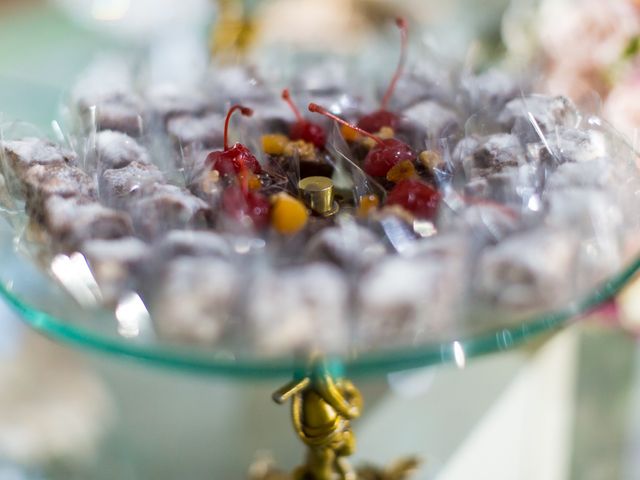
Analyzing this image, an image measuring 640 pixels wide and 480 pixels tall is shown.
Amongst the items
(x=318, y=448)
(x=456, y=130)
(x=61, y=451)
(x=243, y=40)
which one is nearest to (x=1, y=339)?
(x=61, y=451)

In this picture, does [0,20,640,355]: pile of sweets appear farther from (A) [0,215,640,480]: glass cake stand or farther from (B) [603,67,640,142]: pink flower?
(B) [603,67,640,142]: pink flower

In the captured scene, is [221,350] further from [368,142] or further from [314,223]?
[368,142]

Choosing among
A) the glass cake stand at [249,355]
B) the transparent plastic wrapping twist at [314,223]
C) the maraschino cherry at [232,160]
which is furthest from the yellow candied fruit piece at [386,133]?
the glass cake stand at [249,355]

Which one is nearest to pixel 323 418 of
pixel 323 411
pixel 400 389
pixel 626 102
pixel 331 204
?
pixel 323 411

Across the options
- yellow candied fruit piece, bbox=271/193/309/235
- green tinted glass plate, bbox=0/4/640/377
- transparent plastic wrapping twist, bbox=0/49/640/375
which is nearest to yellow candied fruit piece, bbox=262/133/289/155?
transparent plastic wrapping twist, bbox=0/49/640/375

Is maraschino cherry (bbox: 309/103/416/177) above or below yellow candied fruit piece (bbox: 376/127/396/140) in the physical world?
above

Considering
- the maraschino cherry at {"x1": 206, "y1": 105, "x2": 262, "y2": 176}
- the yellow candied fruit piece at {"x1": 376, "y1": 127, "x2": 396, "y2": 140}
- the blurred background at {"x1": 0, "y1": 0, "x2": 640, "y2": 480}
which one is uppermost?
the yellow candied fruit piece at {"x1": 376, "y1": 127, "x2": 396, "y2": 140}

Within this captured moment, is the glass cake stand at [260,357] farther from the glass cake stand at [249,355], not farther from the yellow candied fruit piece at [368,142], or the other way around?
the yellow candied fruit piece at [368,142]
